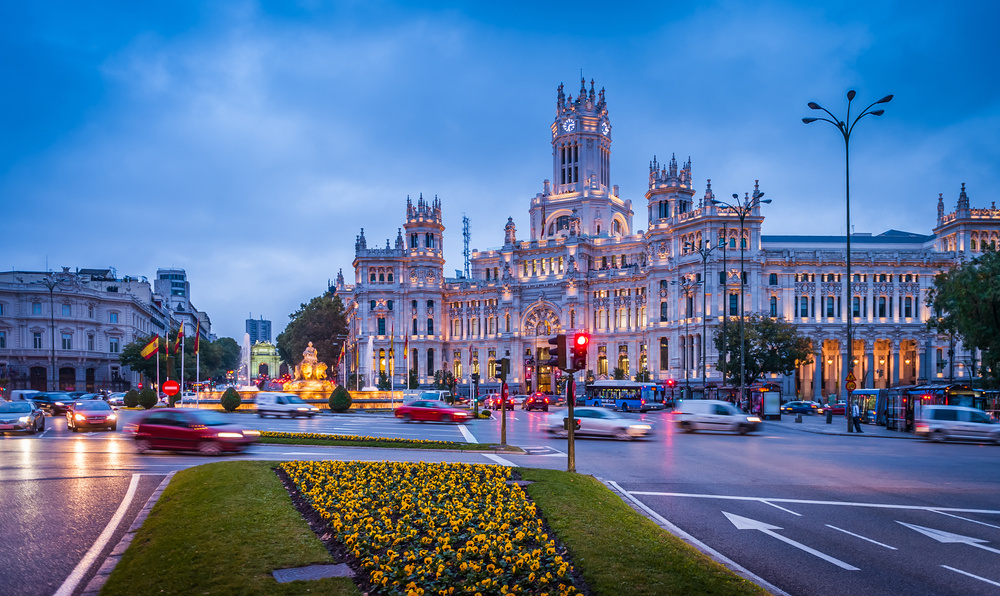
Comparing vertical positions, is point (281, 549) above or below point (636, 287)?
below

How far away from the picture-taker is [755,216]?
93.3m

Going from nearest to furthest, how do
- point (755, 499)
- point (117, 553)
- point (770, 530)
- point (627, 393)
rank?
point (117, 553) < point (770, 530) < point (755, 499) < point (627, 393)

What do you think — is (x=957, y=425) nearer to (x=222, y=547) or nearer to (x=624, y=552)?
(x=624, y=552)

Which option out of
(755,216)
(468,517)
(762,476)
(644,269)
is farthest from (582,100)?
(468,517)

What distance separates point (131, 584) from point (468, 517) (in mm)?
4558

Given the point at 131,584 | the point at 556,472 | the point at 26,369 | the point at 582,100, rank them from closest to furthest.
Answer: the point at 131,584, the point at 556,472, the point at 26,369, the point at 582,100

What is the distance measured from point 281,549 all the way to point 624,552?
Result: 4462mm

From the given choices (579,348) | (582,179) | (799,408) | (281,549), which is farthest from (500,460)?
(582,179)

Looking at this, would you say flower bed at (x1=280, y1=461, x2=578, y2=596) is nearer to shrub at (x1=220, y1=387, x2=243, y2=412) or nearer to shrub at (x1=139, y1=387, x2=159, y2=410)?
shrub at (x1=220, y1=387, x2=243, y2=412)

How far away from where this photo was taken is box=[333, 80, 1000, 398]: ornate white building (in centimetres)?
9425

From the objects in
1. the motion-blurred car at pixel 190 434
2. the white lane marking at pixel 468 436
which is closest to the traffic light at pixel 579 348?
the motion-blurred car at pixel 190 434

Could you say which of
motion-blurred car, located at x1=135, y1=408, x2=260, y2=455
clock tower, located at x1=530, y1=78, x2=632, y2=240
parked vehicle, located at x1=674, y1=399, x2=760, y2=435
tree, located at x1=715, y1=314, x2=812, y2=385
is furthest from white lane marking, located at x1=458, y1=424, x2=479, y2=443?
clock tower, located at x1=530, y1=78, x2=632, y2=240

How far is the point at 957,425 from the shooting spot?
32.3 m

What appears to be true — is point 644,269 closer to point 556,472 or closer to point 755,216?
point 755,216
